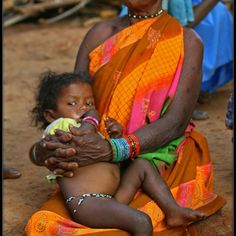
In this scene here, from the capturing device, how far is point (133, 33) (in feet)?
14.5

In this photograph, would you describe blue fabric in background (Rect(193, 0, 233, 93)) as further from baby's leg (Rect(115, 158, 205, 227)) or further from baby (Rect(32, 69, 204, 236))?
baby's leg (Rect(115, 158, 205, 227))

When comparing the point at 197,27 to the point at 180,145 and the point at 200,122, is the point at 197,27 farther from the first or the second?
the point at 180,145

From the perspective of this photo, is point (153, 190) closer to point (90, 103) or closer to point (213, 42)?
point (90, 103)

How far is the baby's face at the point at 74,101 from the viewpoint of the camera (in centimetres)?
416

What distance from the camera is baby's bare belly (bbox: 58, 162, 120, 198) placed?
3955 millimetres

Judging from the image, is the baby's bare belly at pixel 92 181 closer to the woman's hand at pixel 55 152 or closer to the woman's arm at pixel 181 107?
the woman's hand at pixel 55 152

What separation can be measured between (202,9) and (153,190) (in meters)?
2.90

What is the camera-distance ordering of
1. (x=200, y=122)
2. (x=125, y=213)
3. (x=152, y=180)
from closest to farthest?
(x=125, y=213), (x=152, y=180), (x=200, y=122)

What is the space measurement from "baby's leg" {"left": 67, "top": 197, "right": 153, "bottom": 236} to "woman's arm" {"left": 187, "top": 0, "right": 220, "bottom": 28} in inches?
119

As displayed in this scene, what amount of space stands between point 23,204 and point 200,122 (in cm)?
238

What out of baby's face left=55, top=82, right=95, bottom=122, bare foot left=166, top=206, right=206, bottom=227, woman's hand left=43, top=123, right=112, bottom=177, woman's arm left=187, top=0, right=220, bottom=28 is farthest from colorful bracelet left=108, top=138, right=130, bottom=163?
woman's arm left=187, top=0, right=220, bottom=28

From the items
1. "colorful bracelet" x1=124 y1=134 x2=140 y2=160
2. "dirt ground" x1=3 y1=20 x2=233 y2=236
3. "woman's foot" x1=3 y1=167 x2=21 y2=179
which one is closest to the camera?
"colorful bracelet" x1=124 y1=134 x2=140 y2=160

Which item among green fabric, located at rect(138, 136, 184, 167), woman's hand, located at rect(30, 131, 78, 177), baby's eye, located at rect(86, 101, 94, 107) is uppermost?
baby's eye, located at rect(86, 101, 94, 107)

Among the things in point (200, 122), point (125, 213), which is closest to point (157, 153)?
point (125, 213)
